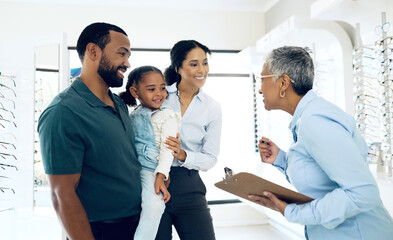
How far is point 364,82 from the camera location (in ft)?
8.52

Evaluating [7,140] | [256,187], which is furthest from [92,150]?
[7,140]

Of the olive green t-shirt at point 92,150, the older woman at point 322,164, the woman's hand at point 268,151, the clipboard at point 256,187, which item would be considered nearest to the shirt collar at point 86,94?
the olive green t-shirt at point 92,150

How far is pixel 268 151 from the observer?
1.65 m

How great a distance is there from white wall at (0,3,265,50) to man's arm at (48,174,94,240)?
12.1 ft

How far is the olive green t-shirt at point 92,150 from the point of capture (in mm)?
1102

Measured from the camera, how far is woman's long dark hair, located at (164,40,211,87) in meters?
1.90

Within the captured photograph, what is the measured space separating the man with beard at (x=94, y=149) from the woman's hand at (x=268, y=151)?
624 mm

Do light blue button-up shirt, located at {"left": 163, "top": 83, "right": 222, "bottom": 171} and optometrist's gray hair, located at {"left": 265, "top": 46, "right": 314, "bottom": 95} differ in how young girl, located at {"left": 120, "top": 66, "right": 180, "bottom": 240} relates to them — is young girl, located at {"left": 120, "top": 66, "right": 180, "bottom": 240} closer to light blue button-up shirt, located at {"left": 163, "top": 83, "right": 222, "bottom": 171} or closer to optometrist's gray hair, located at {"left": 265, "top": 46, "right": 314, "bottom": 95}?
light blue button-up shirt, located at {"left": 163, "top": 83, "right": 222, "bottom": 171}

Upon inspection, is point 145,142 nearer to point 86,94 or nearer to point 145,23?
point 86,94

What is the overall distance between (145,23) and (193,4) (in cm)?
70

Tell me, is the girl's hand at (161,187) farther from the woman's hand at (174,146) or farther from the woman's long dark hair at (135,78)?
the woman's long dark hair at (135,78)

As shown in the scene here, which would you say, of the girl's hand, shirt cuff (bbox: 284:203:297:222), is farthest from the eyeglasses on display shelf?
shirt cuff (bbox: 284:203:297:222)

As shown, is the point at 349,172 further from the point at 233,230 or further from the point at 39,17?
the point at 39,17

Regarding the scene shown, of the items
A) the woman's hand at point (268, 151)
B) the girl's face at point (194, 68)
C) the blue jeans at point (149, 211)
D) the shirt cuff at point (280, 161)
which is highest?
the girl's face at point (194, 68)
